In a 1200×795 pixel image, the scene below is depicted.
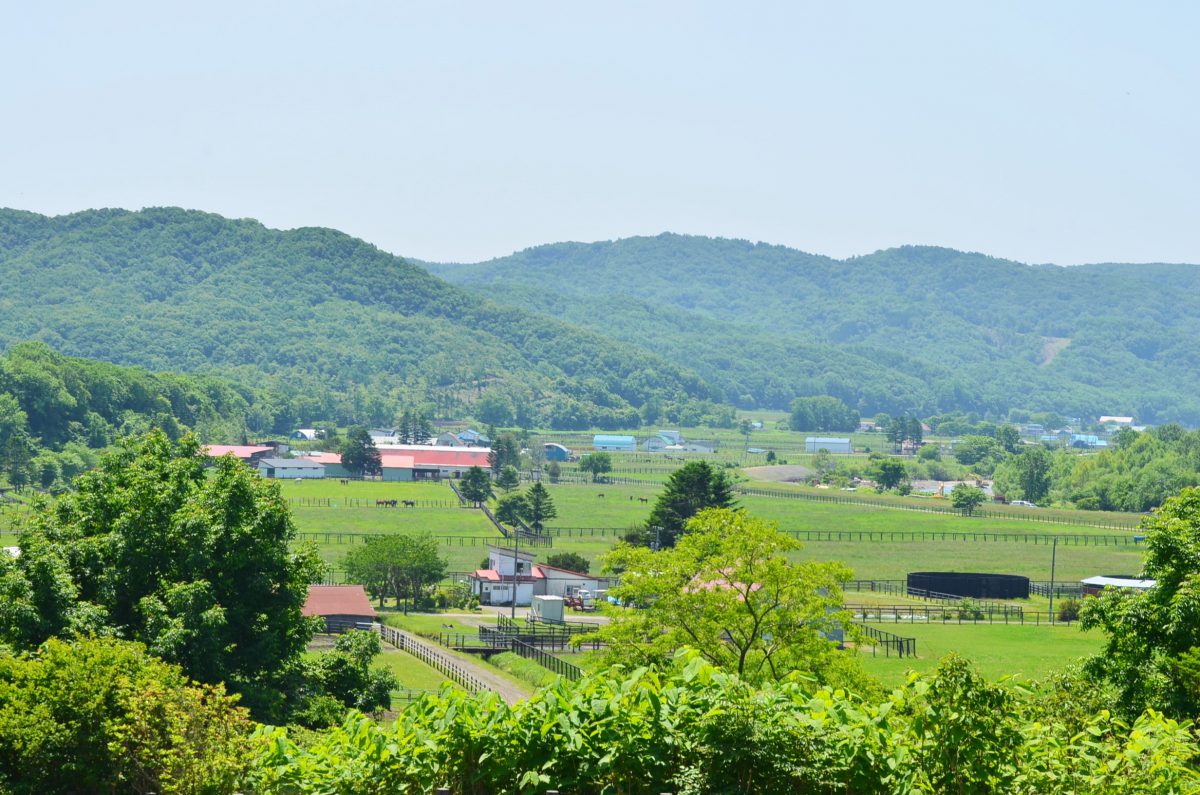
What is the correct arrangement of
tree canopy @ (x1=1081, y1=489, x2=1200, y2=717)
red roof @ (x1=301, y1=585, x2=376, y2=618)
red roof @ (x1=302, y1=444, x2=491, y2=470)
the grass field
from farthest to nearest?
red roof @ (x1=302, y1=444, x2=491, y2=470), the grass field, red roof @ (x1=301, y1=585, x2=376, y2=618), tree canopy @ (x1=1081, y1=489, x2=1200, y2=717)

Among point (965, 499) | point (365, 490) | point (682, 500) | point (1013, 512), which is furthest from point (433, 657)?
point (965, 499)

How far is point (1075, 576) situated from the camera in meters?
74.2

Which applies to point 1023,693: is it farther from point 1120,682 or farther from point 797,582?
point 797,582

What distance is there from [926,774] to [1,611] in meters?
17.0

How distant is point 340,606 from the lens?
173 ft

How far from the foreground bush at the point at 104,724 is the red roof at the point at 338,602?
110ft

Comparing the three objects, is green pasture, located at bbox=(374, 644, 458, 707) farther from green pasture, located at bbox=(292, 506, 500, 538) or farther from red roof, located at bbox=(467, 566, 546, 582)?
green pasture, located at bbox=(292, 506, 500, 538)

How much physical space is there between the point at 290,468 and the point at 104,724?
383ft

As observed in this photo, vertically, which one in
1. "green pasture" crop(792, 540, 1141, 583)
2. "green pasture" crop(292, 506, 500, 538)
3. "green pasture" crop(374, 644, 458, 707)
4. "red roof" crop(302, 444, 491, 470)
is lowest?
"green pasture" crop(374, 644, 458, 707)

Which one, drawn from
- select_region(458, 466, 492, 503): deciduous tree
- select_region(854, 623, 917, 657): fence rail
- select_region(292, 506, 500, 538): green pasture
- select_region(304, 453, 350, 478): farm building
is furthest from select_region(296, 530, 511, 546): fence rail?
select_region(304, 453, 350, 478): farm building

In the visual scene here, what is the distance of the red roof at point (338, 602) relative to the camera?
51719 mm

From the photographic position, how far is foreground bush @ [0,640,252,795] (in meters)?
14.3

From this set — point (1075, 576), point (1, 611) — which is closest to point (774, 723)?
point (1, 611)

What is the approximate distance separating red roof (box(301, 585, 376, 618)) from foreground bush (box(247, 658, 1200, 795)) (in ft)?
136
